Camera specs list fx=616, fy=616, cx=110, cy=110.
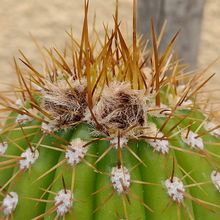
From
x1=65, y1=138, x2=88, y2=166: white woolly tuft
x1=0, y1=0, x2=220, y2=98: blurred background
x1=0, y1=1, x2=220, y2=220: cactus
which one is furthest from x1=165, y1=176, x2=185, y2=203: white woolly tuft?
x1=0, y1=0, x2=220, y2=98: blurred background

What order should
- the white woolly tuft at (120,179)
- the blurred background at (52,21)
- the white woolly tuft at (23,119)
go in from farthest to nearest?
the blurred background at (52,21)
the white woolly tuft at (23,119)
the white woolly tuft at (120,179)

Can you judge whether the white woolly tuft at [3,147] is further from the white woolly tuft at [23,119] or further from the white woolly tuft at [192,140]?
the white woolly tuft at [192,140]

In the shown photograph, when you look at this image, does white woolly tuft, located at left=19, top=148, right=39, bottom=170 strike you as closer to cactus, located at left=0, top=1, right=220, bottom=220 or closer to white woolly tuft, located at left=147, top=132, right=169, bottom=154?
cactus, located at left=0, top=1, right=220, bottom=220

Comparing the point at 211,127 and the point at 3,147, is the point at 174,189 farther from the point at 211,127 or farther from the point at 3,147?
the point at 3,147

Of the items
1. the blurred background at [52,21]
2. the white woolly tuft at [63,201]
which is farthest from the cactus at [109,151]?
the blurred background at [52,21]

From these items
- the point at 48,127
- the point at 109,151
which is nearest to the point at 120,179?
the point at 109,151

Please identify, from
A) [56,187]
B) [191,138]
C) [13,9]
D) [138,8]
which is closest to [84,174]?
[56,187]

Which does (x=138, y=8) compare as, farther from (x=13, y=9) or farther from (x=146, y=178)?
(x=13, y=9)
